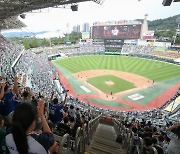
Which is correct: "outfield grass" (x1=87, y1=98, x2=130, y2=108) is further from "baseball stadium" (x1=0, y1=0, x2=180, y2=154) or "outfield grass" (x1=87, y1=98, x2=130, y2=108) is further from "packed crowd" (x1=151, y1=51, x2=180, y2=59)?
"packed crowd" (x1=151, y1=51, x2=180, y2=59)

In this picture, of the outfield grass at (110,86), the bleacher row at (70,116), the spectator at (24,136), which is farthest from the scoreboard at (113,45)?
the spectator at (24,136)

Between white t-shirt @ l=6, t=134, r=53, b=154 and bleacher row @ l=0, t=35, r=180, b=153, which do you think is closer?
white t-shirt @ l=6, t=134, r=53, b=154

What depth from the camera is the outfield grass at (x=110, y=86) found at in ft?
83.3

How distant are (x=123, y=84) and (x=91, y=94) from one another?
657 cm

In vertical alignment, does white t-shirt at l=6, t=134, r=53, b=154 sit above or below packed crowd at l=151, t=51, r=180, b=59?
above

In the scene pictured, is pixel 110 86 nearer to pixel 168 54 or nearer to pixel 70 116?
pixel 70 116

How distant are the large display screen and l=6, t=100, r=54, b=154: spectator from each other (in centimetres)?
6084

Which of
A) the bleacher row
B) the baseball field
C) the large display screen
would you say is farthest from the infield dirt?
the large display screen

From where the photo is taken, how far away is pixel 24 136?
1615mm

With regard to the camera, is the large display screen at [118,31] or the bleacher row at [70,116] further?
the large display screen at [118,31]

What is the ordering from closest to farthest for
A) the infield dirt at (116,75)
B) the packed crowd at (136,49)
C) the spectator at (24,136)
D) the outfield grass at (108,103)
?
the spectator at (24,136), the outfield grass at (108,103), the infield dirt at (116,75), the packed crowd at (136,49)

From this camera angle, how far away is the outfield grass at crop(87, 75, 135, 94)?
2540cm

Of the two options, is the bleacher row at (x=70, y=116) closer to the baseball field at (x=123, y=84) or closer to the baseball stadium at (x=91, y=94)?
the baseball stadium at (x=91, y=94)

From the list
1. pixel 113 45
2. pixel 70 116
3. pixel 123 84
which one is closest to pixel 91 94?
pixel 123 84
